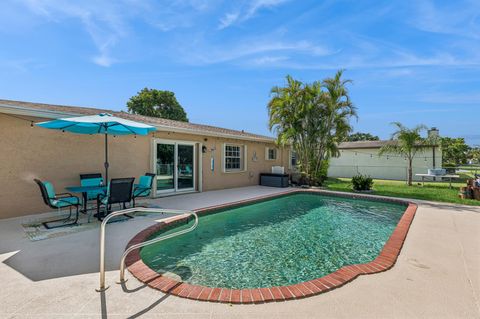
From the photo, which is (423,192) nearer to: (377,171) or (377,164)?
(377,171)

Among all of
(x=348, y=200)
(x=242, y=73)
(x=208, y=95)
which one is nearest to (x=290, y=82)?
(x=242, y=73)

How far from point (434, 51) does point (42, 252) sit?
1853cm

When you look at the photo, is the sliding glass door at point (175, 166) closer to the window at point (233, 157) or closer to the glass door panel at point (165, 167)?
the glass door panel at point (165, 167)

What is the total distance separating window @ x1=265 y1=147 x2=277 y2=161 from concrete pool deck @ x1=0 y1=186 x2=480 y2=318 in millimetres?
11642

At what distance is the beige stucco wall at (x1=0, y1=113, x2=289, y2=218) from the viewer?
6531mm

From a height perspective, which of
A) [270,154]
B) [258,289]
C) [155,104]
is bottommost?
[258,289]

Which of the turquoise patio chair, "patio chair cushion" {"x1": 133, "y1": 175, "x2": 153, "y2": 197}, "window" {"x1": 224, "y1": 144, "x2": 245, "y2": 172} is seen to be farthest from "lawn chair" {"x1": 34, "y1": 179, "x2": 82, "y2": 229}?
"window" {"x1": 224, "y1": 144, "x2": 245, "y2": 172}

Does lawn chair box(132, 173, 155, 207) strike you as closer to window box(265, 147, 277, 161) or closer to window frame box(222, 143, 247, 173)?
window frame box(222, 143, 247, 173)

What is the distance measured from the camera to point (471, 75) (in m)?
17.1

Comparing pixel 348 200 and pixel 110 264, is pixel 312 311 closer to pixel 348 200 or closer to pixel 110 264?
pixel 110 264

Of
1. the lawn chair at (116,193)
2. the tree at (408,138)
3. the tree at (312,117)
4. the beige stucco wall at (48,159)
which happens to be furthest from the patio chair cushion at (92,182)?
the tree at (408,138)

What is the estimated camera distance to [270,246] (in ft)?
16.5

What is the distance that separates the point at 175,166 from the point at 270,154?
25.8ft

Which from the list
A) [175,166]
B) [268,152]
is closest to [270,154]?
[268,152]
